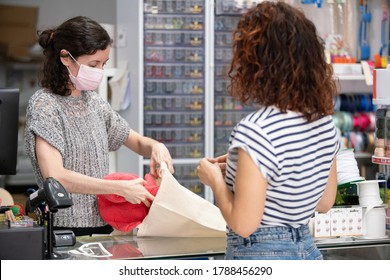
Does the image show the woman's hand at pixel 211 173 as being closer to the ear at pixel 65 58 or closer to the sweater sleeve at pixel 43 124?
the sweater sleeve at pixel 43 124

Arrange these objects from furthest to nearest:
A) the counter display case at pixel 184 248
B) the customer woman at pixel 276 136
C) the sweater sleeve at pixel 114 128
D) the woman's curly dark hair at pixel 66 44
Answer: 1. the sweater sleeve at pixel 114 128
2. the woman's curly dark hair at pixel 66 44
3. the counter display case at pixel 184 248
4. the customer woman at pixel 276 136

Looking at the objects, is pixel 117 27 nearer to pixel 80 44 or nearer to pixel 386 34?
pixel 386 34

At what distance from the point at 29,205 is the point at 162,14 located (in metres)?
4.29

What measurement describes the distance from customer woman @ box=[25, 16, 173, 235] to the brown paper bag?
166mm

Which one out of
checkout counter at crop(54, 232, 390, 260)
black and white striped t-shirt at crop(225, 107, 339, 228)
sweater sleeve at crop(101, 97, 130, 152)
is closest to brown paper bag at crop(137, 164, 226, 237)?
checkout counter at crop(54, 232, 390, 260)

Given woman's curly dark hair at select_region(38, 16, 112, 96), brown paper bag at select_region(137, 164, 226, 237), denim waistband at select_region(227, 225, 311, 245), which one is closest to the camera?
denim waistband at select_region(227, 225, 311, 245)

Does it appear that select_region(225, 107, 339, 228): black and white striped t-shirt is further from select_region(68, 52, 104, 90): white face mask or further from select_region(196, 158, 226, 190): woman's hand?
select_region(68, 52, 104, 90): white face mask

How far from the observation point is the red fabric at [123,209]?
3.33m

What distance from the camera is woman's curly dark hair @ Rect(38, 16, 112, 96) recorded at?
11.3ft

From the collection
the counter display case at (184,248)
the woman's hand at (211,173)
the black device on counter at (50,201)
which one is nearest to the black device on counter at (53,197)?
the black device on counter at (50,201)

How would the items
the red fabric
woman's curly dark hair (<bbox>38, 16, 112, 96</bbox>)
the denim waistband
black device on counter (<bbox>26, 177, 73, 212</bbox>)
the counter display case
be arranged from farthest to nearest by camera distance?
woman's curly dark hair (<bbox>38, 16, 112, 96</bbox>), the red fabric, the counter display case, black device on counter (<bbox>26, 177, 73, 212</bbox>), the denim waistband

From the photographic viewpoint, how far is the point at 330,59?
23.2 ft

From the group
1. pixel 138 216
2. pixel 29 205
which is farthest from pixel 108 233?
pixel 29 205

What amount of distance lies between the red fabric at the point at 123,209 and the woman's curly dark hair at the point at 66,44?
499mm
